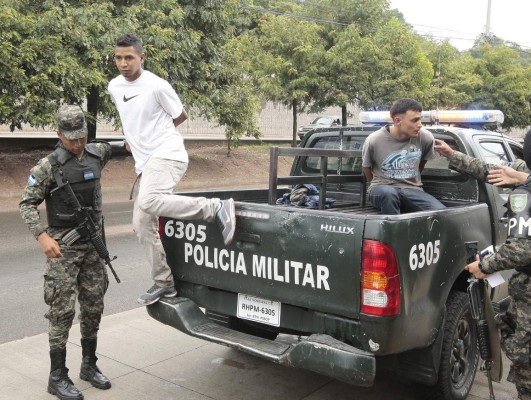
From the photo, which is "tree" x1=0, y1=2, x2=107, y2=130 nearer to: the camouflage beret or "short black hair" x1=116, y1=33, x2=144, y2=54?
"short black hair" x1=116, y1=33, x2=144, y2=54

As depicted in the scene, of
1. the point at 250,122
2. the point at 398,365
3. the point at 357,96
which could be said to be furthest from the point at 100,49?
the point at 398,365

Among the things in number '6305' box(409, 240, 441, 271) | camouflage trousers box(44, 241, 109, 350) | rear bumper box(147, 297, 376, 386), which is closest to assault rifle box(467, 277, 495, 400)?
number '6305' box(409, 240, 441, 271)

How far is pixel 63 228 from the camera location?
381 cm

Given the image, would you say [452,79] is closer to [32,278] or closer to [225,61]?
[225,61]

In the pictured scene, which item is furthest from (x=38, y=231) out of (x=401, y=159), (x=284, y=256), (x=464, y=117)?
(x=464, y=117)

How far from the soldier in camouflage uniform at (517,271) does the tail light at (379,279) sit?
1.70 feet

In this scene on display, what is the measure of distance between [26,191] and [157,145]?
89 cm

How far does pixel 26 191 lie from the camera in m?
3.72

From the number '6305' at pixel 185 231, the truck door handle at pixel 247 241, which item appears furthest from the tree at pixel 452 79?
the truck door handle at pixel 247 241

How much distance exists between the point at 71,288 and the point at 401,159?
2.61m

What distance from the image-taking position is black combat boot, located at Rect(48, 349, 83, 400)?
3732 mm

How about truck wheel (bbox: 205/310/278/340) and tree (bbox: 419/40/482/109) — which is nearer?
truck wheel (bbox: 205/310/278/340)

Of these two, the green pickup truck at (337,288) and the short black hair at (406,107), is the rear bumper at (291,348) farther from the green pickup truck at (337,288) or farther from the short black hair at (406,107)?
the short black hair at (406,107)

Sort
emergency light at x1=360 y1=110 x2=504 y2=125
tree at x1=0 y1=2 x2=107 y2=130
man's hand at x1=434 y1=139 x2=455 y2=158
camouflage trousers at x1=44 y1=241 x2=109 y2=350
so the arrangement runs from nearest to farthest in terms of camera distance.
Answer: camouflage trousers at x1=44 y1=241 x2=109 y2=350 < man's hand at x1=434 y1=139 x2=455 y2=158 < emergency light at x1=360 y1=110 x2=504 y2=125 < tree at x1=0 y1=2 x2=107 y2=130
